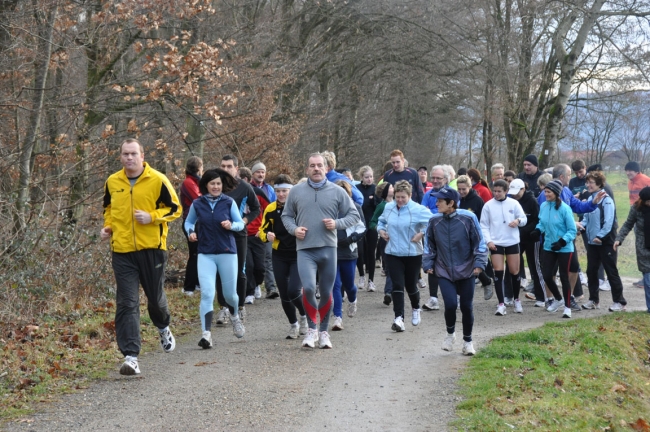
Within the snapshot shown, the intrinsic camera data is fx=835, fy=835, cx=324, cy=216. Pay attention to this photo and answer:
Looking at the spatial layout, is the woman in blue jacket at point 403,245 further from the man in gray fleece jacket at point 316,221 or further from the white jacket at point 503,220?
the white jacket at point 503,220

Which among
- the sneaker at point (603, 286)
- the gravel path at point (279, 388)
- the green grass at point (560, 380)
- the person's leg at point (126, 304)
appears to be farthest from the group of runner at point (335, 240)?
the sneaker at point (603, 286)

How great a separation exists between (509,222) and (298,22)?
659 inches

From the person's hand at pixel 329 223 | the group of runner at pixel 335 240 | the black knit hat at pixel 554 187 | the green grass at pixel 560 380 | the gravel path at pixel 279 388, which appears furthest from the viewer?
the black knit hat at pixel 554 187

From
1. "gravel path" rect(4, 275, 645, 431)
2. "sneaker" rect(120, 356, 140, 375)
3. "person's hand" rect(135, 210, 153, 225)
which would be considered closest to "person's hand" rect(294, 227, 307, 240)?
"gravel path" rect(4, 275, 645, 431)

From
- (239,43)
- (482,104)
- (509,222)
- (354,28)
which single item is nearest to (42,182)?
(509,222)

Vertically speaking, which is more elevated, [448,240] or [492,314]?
[448,240]

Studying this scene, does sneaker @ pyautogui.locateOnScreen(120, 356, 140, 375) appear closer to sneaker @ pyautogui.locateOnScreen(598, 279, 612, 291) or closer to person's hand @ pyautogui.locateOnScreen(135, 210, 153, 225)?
person's hand @ pyautogui.locateOnScreen(135, 210, 153, 225)

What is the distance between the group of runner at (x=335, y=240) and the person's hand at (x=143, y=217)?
0.05 feet

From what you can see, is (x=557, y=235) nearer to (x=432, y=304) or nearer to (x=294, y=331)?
(x=432, y=304)

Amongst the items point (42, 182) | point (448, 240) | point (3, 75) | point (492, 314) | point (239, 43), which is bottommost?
point (492, 314)

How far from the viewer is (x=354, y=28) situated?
27469 millimetres

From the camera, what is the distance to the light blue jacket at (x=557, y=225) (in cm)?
1225

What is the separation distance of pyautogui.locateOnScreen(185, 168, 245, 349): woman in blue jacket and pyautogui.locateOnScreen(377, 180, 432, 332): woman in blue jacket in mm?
2092

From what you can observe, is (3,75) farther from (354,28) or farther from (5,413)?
(354,28)
